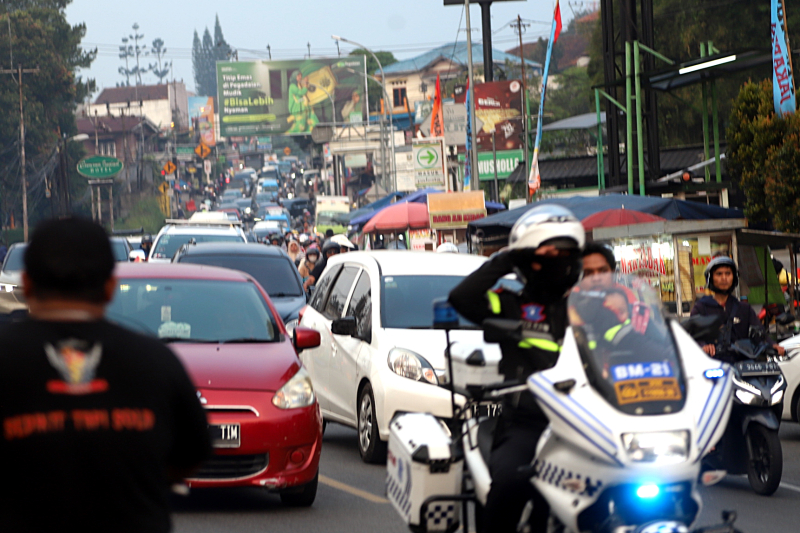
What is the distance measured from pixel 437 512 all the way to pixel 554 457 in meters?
0.98

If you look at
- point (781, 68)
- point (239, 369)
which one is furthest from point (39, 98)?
point (239, 369)

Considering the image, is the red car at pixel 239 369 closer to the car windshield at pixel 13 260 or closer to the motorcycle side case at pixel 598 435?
the motorcycle side case at pixel 598 435

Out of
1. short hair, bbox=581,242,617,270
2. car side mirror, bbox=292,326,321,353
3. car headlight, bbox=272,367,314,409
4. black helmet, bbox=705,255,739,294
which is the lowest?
car headlight, bbox=272,367,314,409

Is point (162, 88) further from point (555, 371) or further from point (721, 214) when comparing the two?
point (555, 371)

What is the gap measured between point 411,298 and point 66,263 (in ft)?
24.8

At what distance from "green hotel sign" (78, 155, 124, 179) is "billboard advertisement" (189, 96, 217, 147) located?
9413cm

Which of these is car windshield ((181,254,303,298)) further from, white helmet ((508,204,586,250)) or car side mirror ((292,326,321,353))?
white helmet ((508,204,586,250))

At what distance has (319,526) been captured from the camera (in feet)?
24.0

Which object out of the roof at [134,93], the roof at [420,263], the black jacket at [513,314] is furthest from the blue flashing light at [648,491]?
the roof at [134,93]

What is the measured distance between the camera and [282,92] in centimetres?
8219

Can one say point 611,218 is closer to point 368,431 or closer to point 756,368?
point 368,431

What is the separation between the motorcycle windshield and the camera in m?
3.98

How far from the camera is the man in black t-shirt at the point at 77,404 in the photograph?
2.77 meters

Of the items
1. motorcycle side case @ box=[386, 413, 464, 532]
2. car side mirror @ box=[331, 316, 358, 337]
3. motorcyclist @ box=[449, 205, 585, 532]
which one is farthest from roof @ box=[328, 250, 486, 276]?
motorcyclist @ box=[449, 205, 585, 532]
